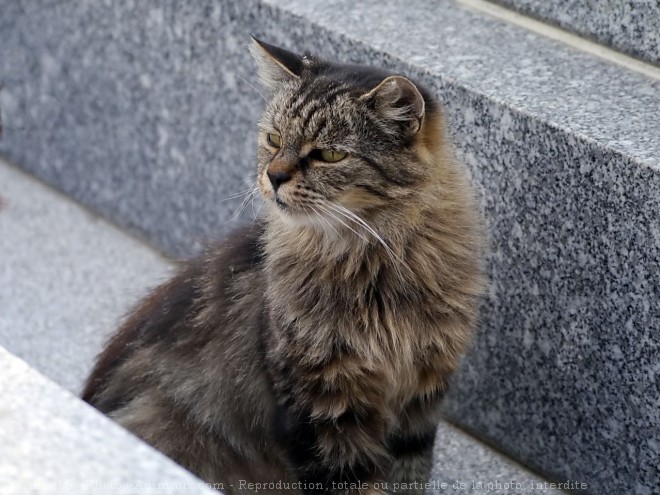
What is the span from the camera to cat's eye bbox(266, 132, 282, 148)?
2.12 meters

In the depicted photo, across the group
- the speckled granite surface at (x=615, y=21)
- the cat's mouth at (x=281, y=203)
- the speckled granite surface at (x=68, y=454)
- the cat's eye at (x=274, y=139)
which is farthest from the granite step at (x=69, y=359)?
the speckled granite surface at (x=615, y=21)

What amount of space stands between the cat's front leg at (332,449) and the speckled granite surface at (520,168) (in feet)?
1.89

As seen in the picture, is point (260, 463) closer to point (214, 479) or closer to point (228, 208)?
point (214, 479)

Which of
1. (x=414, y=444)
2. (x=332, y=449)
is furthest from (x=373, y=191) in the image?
(x=414, y=444)

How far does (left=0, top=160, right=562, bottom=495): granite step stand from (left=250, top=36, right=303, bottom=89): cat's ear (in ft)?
2.68

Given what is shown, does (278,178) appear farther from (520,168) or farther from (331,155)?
(520,168)

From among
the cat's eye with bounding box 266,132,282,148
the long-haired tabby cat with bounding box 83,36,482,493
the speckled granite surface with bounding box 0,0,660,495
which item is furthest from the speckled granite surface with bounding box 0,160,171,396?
the cat's eye with bounding box 266,132,282,148

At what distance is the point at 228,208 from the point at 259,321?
3.36ft

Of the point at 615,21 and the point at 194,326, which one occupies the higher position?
the point at 615,21

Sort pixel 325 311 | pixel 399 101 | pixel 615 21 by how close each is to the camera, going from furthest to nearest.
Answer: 1. pixel 615 21
2. pixel 325 311
3. pixel 399 101

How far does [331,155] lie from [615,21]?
935mm

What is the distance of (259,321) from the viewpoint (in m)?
2.21

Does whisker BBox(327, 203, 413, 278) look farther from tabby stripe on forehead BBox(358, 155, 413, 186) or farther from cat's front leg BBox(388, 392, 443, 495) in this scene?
cat's front leg BBox(388, 392, 443, 495)

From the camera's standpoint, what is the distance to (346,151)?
79.4 inches
